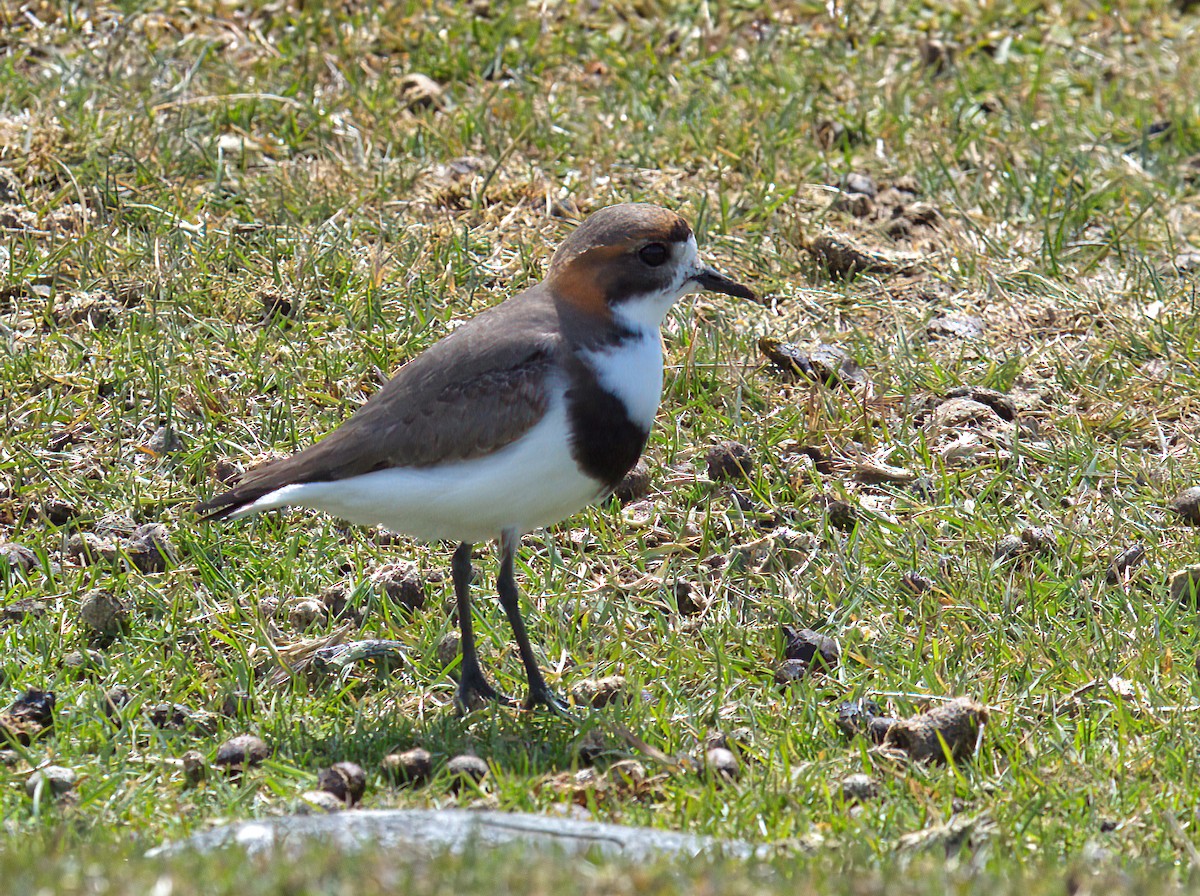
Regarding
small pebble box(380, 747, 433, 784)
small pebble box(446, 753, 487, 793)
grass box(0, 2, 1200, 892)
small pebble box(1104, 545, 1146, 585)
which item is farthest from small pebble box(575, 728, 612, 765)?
small pebble box(1104, 545, 1146, 585)

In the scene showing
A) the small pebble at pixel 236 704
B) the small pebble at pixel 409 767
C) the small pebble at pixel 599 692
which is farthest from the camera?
the small pebble at pixel 599 692

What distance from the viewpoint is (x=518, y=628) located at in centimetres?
522

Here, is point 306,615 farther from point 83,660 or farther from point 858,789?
point 858,789

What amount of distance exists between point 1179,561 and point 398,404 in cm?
280

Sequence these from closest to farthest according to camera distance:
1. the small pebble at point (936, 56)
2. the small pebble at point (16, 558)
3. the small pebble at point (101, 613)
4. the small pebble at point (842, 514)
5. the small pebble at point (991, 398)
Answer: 1. the small pebble at point (101, 613)
2. the small pebble at point (16, 558)
3. the small pebble at point (842, 514)
4. the small pebble at point (991, 398)
5. the small pebble at point (936, 56)

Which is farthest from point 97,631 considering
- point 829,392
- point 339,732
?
point 829,392

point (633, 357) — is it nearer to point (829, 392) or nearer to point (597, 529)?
point (597, 529)

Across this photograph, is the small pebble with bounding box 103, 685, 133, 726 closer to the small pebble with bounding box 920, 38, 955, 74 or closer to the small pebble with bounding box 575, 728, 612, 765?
the small pebble with bounding box 575, 728, 612, 765

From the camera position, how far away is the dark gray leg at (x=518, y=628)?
5.16m

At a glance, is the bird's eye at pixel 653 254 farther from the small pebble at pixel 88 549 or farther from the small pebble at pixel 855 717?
the small pebble at pixel 88 549

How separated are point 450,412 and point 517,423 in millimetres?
242

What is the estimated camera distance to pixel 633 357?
16.5ft

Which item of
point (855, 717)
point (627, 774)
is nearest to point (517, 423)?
point (627, 774)

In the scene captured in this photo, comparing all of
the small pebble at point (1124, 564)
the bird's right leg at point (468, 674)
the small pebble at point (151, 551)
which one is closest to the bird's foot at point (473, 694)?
the bird's right leg at point (468, 674)
